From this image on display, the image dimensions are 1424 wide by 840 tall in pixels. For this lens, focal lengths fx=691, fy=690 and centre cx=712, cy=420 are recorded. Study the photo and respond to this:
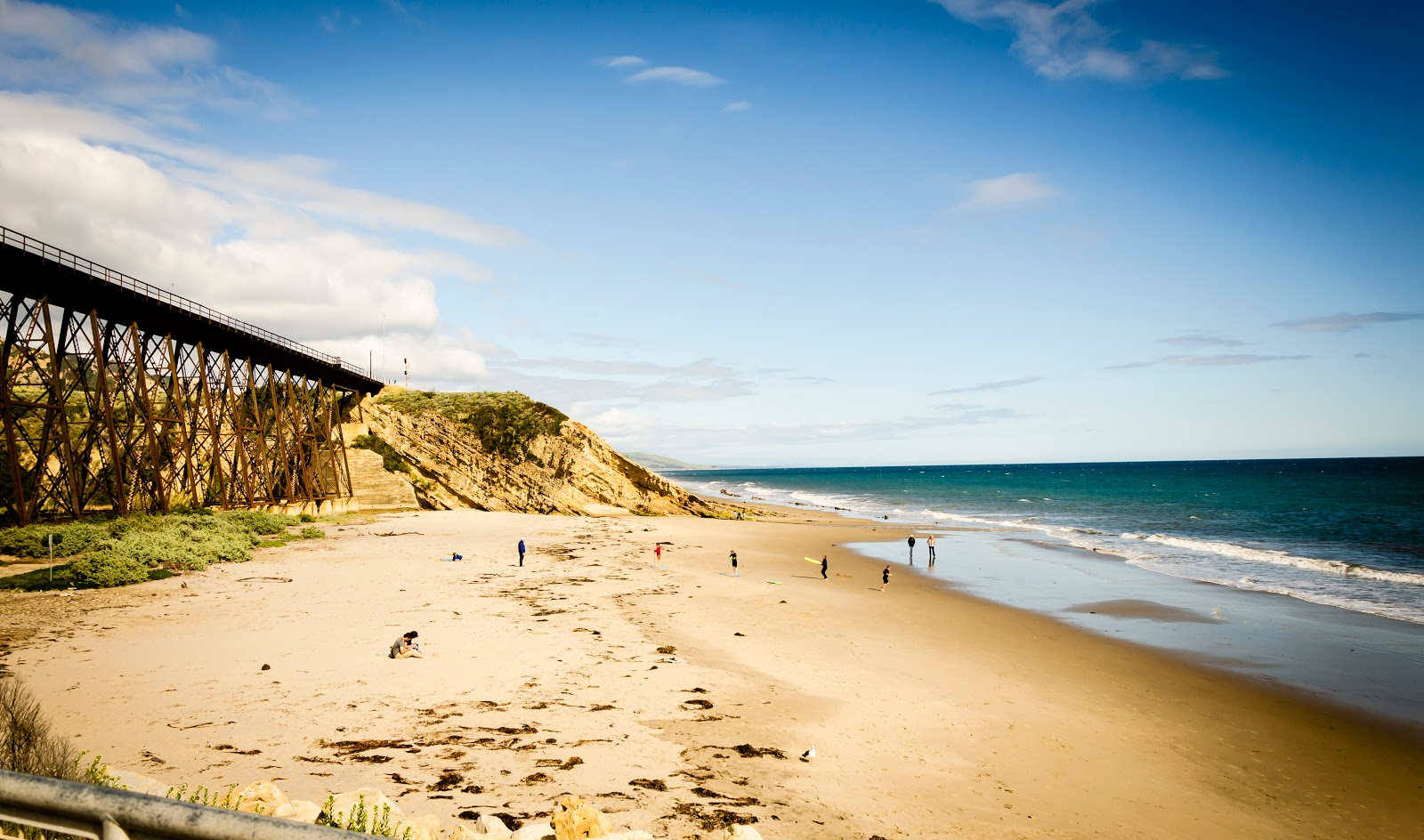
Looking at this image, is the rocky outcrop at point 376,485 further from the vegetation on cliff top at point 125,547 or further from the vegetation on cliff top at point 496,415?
the vegetation on cliff top at point 125,547

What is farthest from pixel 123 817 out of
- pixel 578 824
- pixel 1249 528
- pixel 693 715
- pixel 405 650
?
pixel 1249 528

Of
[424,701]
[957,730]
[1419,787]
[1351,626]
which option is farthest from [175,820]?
[1351,626]

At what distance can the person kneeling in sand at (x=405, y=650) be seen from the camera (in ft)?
48.1

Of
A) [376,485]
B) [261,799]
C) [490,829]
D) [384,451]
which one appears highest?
[384,451]

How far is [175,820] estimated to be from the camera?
2.63 m

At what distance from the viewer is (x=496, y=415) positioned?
59.0 meters

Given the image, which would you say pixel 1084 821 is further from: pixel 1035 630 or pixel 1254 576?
pixel 1254 576

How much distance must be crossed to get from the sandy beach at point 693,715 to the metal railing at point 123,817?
6313mm

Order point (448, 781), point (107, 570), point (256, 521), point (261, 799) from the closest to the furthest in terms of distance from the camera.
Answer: point (261, 799), point (448, 781), point (107, 570), point (256, 521)

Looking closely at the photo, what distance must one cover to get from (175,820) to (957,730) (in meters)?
13.0

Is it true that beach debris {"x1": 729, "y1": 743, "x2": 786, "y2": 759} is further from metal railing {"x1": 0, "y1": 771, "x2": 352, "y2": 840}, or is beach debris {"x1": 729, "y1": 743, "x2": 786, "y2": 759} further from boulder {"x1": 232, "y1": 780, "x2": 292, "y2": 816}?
metal railing {"x1": 0, "y1": 771, "x2": 352, "y2": 840}

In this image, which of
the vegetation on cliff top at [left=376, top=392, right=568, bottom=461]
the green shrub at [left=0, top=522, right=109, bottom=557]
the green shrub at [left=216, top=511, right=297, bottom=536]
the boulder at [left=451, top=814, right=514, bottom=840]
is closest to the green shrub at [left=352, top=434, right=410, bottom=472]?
the vegetation on cliff top at [left=376, top=392, right=568, bottom=461]

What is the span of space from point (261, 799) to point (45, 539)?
2412 centimetres

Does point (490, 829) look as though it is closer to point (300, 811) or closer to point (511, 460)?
point (300, 811)
